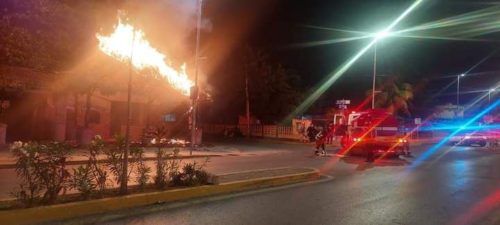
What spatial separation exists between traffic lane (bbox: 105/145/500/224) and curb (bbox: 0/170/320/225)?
1.94 feet

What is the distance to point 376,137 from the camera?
70.8 ft

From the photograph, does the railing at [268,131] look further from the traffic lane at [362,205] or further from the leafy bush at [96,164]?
the leafy bush at [96,164]

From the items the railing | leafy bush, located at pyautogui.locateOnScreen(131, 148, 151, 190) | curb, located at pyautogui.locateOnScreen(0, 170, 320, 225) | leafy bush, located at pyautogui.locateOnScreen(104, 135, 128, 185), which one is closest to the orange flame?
curb, located at pyautogui.locateOnScreen(0, 170, 320, 225)

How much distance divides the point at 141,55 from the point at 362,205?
659 inches

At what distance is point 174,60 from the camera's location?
27594 millimetres

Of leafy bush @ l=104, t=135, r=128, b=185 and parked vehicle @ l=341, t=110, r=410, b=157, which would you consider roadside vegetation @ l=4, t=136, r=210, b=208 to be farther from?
parked vehicle @ l=341, t=110, r=410, b=157

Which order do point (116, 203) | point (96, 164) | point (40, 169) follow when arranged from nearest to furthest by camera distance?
point (40, 169), point (116, 203), point (96, 164)

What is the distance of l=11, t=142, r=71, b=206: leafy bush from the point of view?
7.71 m

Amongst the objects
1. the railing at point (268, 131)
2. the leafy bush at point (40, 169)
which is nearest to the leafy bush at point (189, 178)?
the leafy bush at point (40, 169)

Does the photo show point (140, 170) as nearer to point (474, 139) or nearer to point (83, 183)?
point (83, 183)

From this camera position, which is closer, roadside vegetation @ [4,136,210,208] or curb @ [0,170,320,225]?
curb @ [0,170,320,225]

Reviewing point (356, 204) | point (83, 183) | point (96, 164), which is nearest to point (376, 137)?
point (356, 204)

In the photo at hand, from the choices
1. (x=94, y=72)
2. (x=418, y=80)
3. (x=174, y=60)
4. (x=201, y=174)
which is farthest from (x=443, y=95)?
(x=201, y=174)

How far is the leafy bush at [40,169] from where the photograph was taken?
7.71 m
